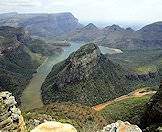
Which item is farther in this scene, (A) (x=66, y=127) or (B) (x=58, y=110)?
(B) (x=58, y=110)

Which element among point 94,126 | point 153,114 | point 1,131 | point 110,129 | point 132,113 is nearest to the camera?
point 1,131

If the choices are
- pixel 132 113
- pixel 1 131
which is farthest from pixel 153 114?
pixel 132 113

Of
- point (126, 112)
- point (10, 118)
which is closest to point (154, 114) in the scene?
point (10, 118)

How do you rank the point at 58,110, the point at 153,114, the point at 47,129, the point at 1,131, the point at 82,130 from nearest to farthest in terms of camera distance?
the point at 47,129, the point at 1,131, the point at 153,114, the point at 82,130, the point at 58,110

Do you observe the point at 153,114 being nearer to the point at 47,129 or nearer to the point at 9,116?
the point at 9,116

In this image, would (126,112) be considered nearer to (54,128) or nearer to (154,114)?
(154,114)

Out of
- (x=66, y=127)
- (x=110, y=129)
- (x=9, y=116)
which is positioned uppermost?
(x=66, y=127)

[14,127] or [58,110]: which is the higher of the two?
[14,127]

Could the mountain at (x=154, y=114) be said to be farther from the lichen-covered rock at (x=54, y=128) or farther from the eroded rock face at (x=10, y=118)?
the lichen-covered rock at (x=54, y=128)
